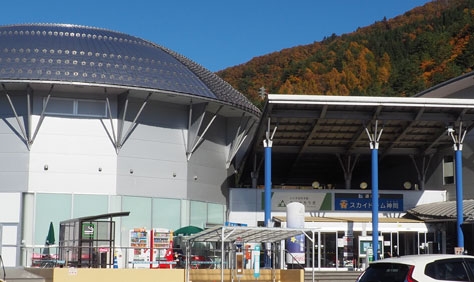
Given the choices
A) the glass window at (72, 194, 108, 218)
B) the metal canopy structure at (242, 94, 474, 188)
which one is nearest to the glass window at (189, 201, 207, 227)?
the metal canopy structure at (242, 94, 474, 188)

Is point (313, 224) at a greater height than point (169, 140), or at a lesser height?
lesser

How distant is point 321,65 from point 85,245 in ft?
291

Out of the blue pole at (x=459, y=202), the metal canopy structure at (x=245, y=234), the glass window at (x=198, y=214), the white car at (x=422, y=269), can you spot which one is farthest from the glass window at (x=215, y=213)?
the white car at (x=422, y=269)

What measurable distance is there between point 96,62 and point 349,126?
1298 centimetres

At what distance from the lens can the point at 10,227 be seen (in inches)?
1423

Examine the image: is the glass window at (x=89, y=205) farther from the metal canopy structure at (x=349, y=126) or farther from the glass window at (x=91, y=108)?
the metal canopy structure at (x=349, y=126)

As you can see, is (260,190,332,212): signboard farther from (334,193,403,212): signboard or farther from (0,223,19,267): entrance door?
(0,223,19,267): entrance door

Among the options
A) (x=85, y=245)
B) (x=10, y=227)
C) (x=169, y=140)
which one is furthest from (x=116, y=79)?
(x=85, y=245)

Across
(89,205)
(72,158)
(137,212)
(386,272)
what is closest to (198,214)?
(137,212)

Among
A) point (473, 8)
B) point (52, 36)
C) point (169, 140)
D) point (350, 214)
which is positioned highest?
point (473, 8)

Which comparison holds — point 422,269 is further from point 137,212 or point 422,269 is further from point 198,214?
point 198,214

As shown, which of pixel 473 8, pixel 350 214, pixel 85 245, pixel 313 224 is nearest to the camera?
pixel 85 245

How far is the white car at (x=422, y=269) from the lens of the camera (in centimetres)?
1227

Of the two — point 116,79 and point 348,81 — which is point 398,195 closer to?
point 116,79
